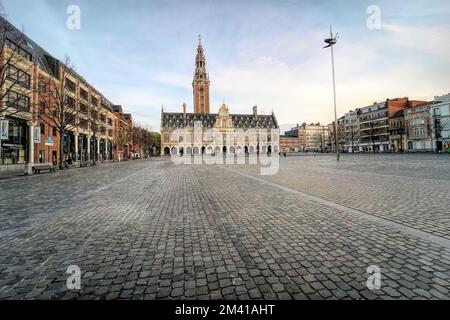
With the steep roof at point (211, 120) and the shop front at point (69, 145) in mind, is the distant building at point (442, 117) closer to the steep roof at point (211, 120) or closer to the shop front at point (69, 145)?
the steep roof at point (211, 120)

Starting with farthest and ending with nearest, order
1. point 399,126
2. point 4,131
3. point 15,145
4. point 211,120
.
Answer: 1. point 211,120
2. point 399,126
3. point 15,145
4. point 4,131

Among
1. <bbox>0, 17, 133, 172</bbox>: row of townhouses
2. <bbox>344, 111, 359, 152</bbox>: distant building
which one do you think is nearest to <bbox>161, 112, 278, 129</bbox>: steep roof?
<bbox>344, 111, 359, 152</bbox>: distant building

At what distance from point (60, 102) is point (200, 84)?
93399 millimetres

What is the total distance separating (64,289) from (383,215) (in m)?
6.37

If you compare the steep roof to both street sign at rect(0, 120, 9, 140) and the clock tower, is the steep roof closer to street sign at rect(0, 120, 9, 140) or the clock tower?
the clock tower

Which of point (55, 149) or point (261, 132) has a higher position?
point (261, 132)

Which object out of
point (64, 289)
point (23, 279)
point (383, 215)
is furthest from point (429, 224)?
point (23, 279)

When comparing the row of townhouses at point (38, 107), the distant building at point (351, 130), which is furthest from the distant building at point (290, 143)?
the row of townhouses at point (38, 107)

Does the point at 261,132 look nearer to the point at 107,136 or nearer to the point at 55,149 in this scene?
the point at 107,136

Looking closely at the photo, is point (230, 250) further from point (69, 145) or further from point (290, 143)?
point (290, 143)

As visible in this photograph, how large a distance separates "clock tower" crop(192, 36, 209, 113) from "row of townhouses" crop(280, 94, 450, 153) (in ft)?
212

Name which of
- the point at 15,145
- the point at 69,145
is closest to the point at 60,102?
the point at 15,145

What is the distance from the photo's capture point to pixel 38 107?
30828 mm

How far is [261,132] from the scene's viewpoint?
12581 centimetres
